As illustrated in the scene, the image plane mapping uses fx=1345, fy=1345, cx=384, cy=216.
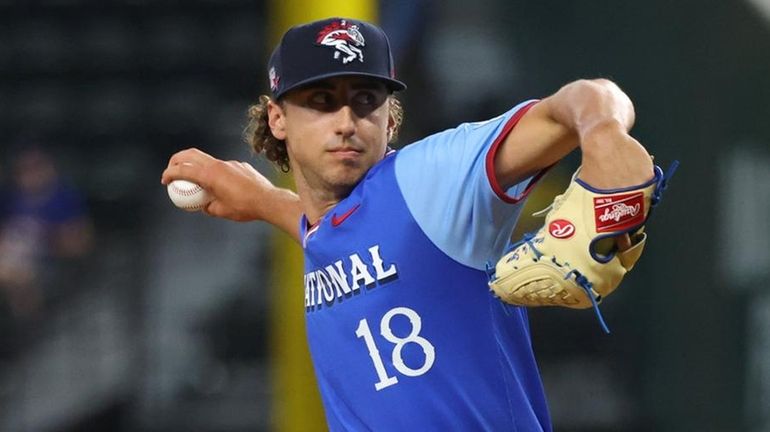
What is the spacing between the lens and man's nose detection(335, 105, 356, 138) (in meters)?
2.49

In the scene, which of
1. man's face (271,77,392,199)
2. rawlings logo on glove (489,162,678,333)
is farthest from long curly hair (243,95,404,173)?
rawlings logo on glove (489,162,678,333)

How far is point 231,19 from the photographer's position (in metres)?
9.62

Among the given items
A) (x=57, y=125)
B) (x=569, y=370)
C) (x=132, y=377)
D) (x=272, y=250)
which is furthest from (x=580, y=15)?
(x=57, y=125)

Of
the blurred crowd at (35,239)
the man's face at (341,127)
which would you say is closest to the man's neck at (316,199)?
the man's face at (341,127)

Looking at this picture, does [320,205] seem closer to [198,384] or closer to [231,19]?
[198,384]

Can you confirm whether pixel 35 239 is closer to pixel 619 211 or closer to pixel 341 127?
pixel 341 127

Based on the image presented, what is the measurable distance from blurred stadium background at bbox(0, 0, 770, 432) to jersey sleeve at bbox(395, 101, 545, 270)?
4.38ft

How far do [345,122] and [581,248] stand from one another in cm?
67

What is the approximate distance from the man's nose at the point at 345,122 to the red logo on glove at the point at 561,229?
591 millimetres

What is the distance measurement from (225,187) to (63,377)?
3969 mm

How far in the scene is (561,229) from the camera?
6.56 ft

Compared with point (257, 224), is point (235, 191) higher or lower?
lower

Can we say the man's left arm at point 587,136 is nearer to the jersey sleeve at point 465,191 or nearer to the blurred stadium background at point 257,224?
the jersey sleeve at point 465,191

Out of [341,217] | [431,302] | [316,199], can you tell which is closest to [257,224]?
[316,199]
